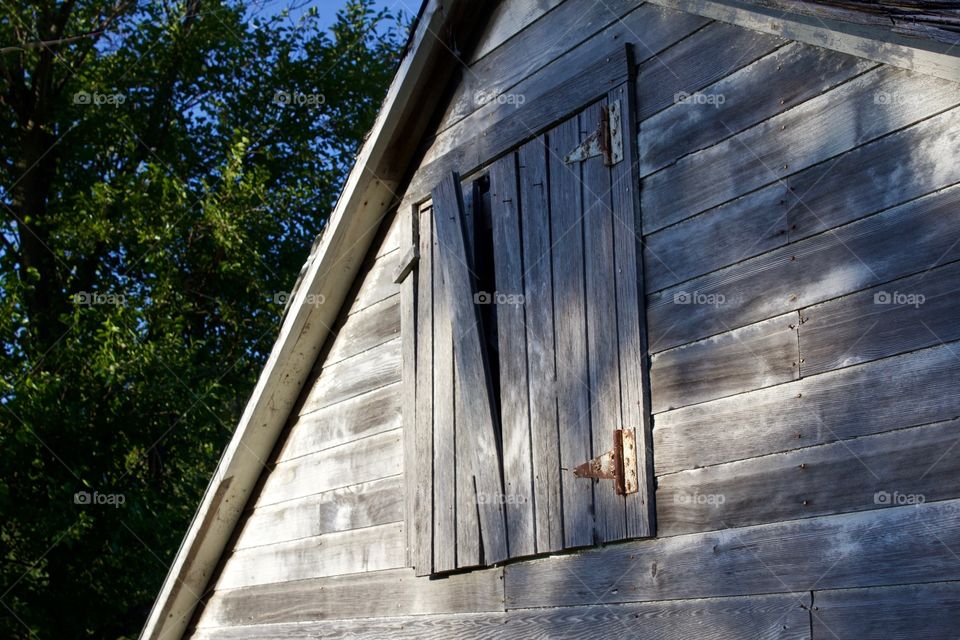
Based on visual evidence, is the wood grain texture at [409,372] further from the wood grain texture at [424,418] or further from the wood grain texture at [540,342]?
the wood grain texture at [540,342]

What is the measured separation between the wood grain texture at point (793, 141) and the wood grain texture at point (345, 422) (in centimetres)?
198

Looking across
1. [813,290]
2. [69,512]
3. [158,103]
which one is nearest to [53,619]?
[69,512]

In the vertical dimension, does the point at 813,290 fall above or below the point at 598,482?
above

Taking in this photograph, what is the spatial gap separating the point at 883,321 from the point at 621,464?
120cm

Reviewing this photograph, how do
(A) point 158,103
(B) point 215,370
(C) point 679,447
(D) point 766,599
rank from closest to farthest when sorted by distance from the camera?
(D) point 766,599
(C) point 679,447
(B) point 215,370
(A) point 158,103

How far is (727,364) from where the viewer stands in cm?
393

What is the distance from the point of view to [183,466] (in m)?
15.0

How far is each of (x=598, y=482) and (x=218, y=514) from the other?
3180mm

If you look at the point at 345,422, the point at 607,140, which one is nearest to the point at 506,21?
the point at 607,140

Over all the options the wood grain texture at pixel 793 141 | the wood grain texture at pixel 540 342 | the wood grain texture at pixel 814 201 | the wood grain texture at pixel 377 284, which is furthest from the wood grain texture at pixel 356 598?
the wood grain texture at pixel 793 141

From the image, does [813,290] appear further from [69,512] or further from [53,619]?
[53,619]

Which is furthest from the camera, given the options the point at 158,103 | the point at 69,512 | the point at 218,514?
the point at 158,103

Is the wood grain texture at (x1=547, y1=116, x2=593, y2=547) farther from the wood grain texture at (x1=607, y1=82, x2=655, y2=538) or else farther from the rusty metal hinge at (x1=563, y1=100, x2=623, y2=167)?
the wood grain texture at (x1=607, y1=82, x2=655, y2=538)

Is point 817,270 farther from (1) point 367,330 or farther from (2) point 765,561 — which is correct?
(1) point 367,330
